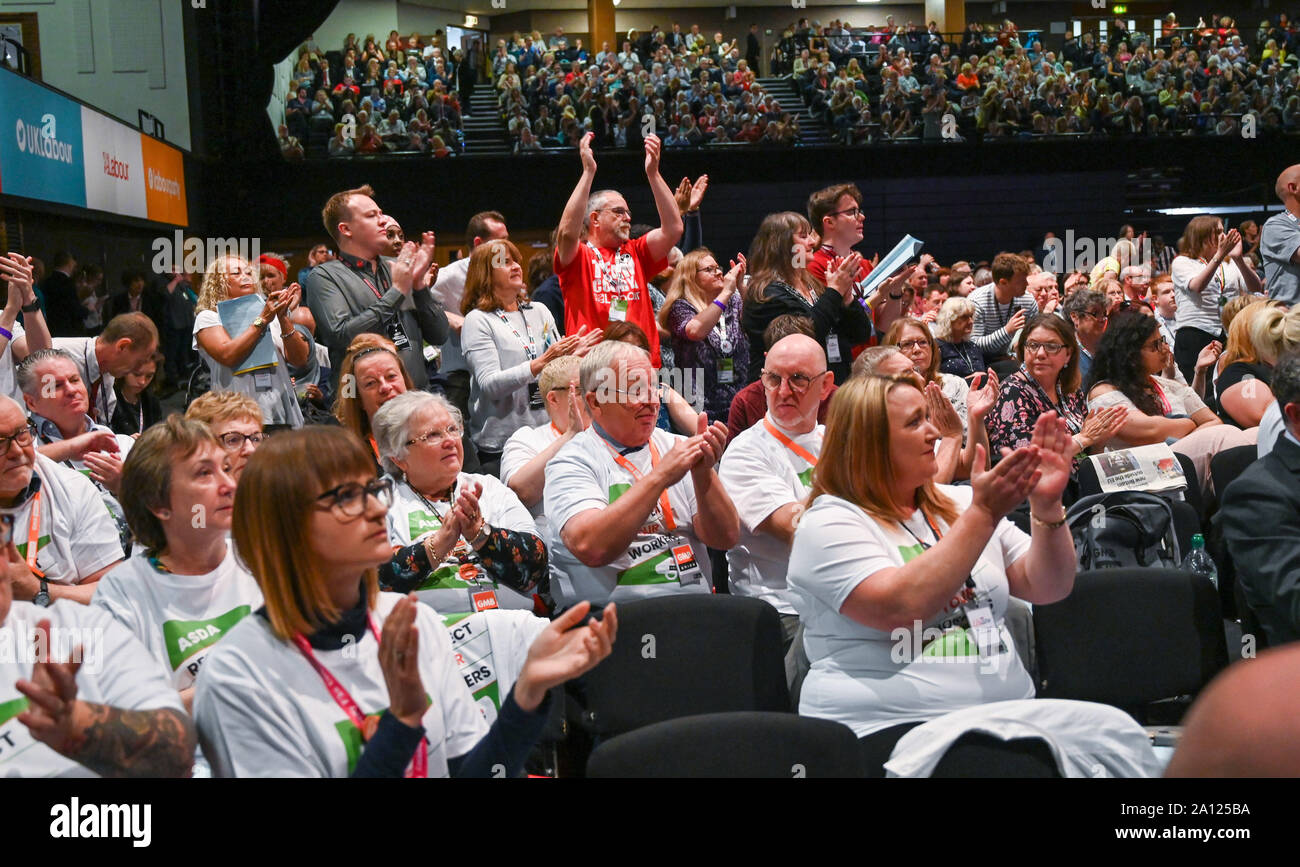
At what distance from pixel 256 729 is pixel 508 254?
3.21 metres

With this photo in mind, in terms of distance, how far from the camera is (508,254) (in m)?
Result: 4.60

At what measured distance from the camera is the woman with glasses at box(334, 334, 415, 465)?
3463mm

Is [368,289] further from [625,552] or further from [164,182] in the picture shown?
[164,182]

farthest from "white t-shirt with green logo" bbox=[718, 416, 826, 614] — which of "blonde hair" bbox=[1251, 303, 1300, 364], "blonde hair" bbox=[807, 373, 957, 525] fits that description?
"blonde hair" bbox=[1251, 303, 1300, 364]

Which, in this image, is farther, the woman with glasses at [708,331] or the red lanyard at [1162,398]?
the woman with glasses at [708,331]

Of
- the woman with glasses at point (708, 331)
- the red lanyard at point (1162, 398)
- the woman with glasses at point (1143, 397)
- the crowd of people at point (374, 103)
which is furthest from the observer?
the crowd of people at point (374, 103)

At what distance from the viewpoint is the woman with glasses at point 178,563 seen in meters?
2.16

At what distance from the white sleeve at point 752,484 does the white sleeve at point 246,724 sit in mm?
1590

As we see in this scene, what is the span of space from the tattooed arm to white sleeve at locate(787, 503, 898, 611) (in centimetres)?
116

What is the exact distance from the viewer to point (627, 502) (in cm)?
272

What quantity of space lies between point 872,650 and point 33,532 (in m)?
2.06

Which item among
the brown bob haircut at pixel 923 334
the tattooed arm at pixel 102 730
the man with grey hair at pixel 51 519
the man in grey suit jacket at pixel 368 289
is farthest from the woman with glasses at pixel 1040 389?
the tattooed arm at pixel 102 730

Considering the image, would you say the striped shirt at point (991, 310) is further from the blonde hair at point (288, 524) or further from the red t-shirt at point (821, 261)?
the blonde hair at point (288, 524)
